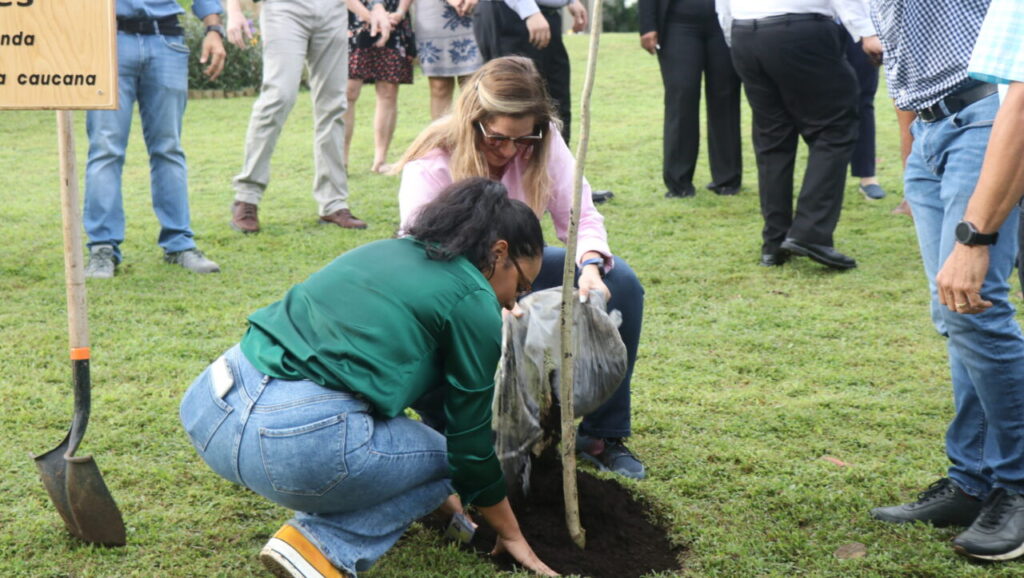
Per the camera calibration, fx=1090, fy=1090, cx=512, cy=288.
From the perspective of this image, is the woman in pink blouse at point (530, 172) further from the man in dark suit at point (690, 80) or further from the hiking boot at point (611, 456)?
the man in dark suit at point (690, 80)

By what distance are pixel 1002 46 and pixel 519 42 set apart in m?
4.87

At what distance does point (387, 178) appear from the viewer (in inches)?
340

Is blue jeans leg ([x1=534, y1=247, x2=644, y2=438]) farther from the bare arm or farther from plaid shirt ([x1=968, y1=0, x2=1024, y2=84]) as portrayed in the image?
plaid shirt ([x1=968, y1=0, x2=1024, y2=84])

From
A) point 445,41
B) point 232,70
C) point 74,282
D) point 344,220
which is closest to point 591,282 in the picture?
point 74,282

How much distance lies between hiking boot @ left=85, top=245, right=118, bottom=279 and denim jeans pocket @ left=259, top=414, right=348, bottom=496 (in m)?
3.60

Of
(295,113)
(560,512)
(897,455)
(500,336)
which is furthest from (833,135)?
(295,113)

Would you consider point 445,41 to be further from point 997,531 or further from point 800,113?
point 997,531

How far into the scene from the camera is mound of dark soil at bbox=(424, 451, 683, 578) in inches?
120

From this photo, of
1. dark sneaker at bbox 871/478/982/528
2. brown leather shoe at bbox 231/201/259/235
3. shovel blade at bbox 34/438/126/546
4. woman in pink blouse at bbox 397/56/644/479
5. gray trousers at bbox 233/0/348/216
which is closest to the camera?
shovel blade at bbox 34/438/126/546

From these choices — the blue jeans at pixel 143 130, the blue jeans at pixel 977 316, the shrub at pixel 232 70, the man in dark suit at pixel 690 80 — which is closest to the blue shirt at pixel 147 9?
the blue jeans at pixel 143 130

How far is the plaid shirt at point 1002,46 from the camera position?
2418 mm

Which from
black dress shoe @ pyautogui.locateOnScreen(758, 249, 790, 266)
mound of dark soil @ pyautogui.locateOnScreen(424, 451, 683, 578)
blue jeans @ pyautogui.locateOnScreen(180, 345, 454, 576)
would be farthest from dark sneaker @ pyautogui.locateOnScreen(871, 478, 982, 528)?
black dress shoe @ pyautogui.locateOnScreen(758, 249, 790, 266)

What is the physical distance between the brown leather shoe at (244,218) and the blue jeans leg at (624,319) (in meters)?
3.72

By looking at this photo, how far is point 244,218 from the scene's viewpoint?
698 centimetres
